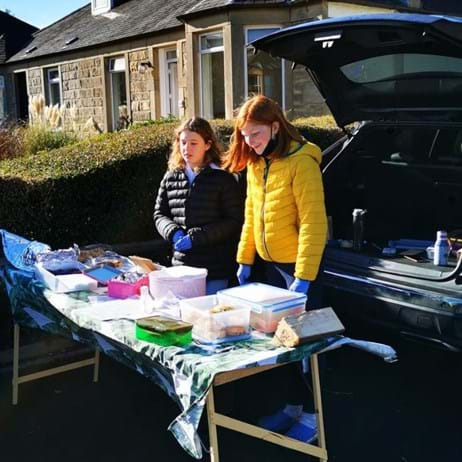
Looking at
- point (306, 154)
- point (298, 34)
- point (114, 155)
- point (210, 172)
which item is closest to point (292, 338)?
point (306, 154)

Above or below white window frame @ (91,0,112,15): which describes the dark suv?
below

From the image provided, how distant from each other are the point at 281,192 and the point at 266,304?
0.75 metres

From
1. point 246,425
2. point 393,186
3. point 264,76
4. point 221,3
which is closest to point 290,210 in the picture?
point 246,425

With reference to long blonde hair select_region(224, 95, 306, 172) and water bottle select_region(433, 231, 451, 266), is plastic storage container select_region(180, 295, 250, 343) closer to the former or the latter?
long blonde hair select_region(224, 95, 306, 172)

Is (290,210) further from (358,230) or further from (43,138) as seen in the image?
(43,138)

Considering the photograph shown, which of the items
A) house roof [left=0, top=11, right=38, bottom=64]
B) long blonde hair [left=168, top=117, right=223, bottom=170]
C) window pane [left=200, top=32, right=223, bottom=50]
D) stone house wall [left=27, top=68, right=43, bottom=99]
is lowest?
long blonde hair [left=168, top=117, right=223, bottom=170]

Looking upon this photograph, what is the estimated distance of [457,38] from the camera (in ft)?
11.1

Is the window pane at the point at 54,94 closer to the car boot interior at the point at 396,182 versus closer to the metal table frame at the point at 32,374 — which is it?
the car boot interior at the point at 396,182

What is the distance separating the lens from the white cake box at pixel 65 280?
3.46 m

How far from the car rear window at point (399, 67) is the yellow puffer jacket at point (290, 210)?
3.87 feet

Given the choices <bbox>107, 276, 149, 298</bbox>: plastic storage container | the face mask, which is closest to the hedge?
<bbox>107, 276, 149, 298</bbox>: plastic storage container

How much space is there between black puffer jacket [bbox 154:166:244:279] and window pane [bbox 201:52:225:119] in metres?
10.9

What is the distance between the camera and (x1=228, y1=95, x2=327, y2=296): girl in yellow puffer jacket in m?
3.28

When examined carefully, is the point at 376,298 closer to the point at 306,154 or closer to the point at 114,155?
the point at 306,154
